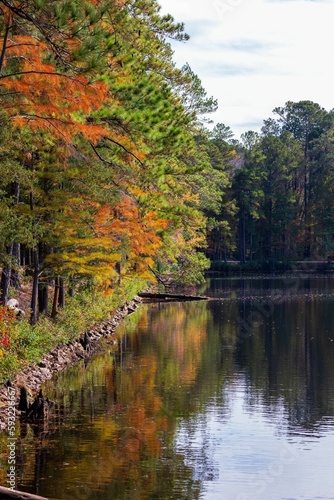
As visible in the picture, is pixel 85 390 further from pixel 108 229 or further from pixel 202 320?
pixel 202 320

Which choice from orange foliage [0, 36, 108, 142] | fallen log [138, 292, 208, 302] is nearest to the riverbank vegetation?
orange foliage [0, 36, 108, 142]

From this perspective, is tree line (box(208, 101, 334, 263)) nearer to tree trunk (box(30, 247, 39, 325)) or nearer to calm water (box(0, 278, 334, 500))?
calm water (box(0, 278, 334, 500))

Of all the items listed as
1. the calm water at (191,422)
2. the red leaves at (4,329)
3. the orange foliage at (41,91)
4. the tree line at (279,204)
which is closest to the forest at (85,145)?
the orange foliage at (41,91)

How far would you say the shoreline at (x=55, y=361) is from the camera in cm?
1958

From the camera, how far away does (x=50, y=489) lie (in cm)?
1430

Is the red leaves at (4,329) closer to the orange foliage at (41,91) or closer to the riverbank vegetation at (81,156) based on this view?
the riverbank vegetation at (81,156)

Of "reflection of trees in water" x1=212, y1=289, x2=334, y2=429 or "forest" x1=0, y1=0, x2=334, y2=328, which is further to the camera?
"reflection of trees in water" x1=212, y1=289, x2=334, y2=429

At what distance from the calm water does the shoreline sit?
0.48 metres

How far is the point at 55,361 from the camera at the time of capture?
2589 cm

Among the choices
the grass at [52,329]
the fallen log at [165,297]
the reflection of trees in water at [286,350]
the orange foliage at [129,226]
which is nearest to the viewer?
the grass at [52,329]

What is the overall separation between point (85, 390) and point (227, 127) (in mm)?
84505

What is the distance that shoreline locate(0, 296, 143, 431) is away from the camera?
1958 centimetres

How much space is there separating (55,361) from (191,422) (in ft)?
24.7

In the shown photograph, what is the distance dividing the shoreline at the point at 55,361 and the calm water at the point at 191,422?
48cm
